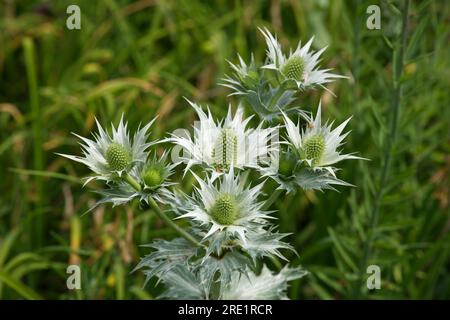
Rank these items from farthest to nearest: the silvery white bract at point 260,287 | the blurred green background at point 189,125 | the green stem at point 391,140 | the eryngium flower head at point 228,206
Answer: the blurred green background at point 189,125 < the green stem at point 391,140 < the silvery white bract at point 260,287 < the eryngium flower head at point 228,206

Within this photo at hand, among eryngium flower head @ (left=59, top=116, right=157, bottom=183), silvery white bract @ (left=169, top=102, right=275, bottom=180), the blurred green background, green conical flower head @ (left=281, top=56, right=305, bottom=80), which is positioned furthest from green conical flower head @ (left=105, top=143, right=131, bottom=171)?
the blurred green background

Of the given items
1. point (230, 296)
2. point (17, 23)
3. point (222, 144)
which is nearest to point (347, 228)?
point (230, 296)

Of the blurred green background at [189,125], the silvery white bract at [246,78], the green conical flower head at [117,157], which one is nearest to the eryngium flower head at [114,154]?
the green conical flower head at [117,157]

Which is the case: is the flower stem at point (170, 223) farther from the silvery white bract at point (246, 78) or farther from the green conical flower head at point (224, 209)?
the silvery white bract at point (246, 78)

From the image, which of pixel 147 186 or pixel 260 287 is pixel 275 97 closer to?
pixel 147 186

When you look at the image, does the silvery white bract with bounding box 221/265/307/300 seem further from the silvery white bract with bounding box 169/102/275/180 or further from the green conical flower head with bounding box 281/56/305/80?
the green conical flower head with bounding box 281/56/305/80
